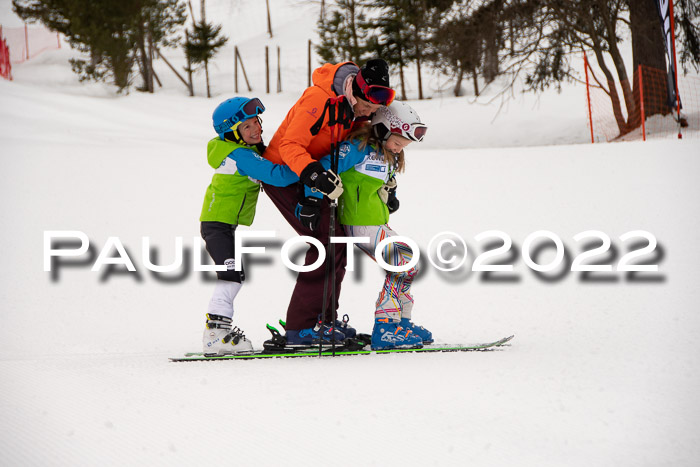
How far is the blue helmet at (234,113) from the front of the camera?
3635 millimetres

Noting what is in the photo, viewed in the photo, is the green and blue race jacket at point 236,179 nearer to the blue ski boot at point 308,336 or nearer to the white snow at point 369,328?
the blue ski boot at point 308,336

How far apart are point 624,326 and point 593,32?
11.3 meters

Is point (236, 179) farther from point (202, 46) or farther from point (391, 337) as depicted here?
point (202, 46)

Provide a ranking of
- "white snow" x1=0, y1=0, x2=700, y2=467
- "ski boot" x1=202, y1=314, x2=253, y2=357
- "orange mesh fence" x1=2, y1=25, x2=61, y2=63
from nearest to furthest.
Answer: "white snow" x1=0, y1=0, x2=700, y2=467
"ski boot" x1=202, y1=314, x2=253, y2=357
"orange mesh fence" x1=2, y1=25, x2=61, y2=63

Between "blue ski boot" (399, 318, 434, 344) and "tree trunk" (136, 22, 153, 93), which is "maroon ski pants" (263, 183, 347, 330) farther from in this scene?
"tree trunk" (136, 22, 153, 93)

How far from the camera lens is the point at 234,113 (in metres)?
3.64

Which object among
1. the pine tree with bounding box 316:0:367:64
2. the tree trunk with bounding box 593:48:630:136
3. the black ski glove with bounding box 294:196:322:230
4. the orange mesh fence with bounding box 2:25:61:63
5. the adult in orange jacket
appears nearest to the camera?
the adult in orange jacket

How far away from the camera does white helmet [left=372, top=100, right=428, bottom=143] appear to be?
365 cm

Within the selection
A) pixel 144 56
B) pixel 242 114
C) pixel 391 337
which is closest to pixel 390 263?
pixel 391 337

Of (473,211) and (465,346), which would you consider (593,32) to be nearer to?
(473,211)

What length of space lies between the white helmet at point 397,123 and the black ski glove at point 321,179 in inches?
20.3

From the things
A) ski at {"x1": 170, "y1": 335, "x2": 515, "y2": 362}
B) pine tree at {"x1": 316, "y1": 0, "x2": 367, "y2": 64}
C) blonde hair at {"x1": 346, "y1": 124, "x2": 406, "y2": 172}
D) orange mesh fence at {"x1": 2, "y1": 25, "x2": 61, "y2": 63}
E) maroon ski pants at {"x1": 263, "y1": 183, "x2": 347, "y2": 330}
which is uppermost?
orange mesh fence at {"x1": 2, "y1": 25, "x2": 61, "y2": 63}

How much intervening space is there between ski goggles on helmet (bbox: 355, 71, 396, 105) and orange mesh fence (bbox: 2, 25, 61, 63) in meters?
35.9

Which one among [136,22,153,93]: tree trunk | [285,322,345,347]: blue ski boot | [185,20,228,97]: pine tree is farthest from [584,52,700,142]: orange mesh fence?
[136,22,153,93]: tree trunk
